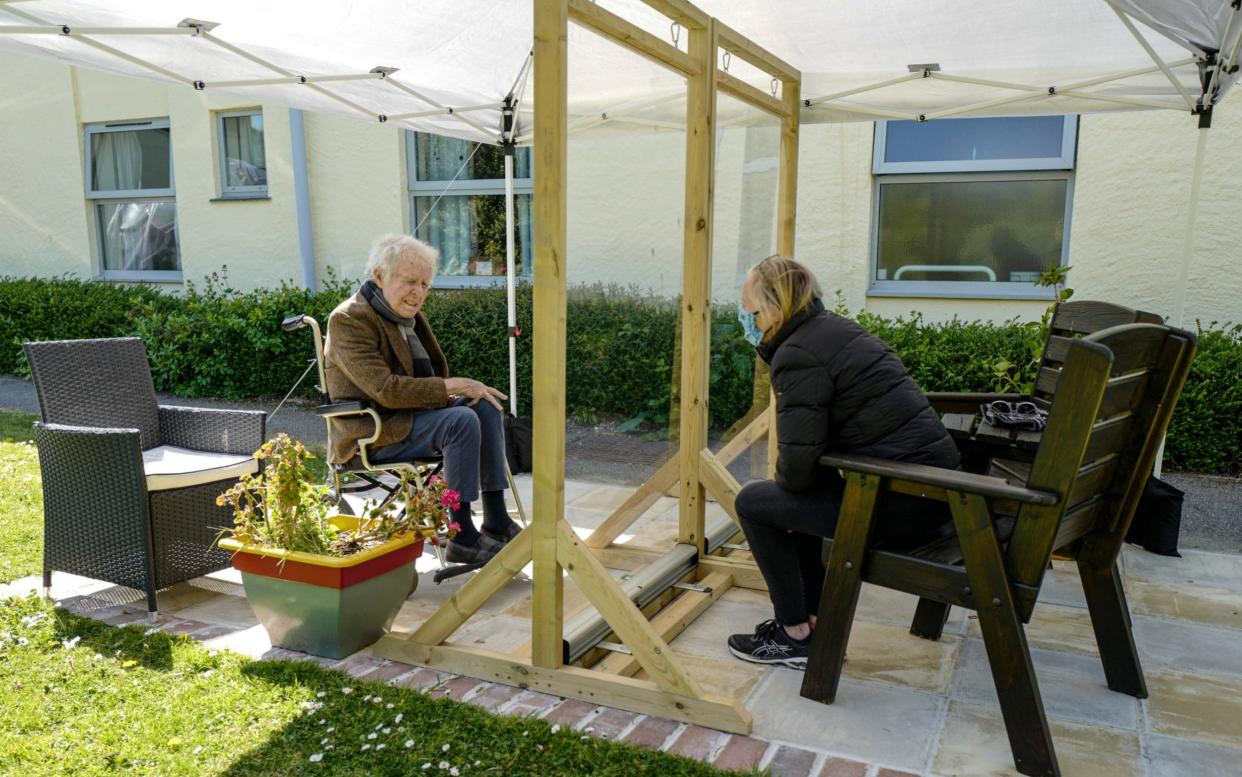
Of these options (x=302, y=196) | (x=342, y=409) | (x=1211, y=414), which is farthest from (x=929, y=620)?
(x=302, y=196)

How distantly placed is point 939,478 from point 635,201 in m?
1.60

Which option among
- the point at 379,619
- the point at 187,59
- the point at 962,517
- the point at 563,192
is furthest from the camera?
the point at 187,59

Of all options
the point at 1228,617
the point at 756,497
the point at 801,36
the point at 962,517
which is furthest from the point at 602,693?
the point at 801,36

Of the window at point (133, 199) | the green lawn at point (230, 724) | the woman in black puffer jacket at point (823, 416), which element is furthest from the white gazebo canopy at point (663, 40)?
the window at point (133, 199)

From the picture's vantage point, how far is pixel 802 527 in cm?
284

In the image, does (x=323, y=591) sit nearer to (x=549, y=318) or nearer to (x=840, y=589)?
(x=549, y=318)

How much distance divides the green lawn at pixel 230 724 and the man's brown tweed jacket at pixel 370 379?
0.99 metres

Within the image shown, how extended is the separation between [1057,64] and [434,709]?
3824 millimetres

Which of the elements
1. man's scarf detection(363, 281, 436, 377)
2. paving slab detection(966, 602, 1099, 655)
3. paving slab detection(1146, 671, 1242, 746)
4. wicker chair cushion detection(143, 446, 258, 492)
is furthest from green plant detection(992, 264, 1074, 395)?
wicker chair cushion detection(143, 446, 258, 492)

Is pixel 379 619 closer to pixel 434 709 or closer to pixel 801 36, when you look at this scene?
pixel 434 709

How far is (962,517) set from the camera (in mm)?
2414

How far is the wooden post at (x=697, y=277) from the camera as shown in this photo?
348 centimetres

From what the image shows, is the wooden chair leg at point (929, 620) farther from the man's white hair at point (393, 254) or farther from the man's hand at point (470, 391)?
the man's white hair at point (393, 254)

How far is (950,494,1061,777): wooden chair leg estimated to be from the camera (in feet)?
7.66
